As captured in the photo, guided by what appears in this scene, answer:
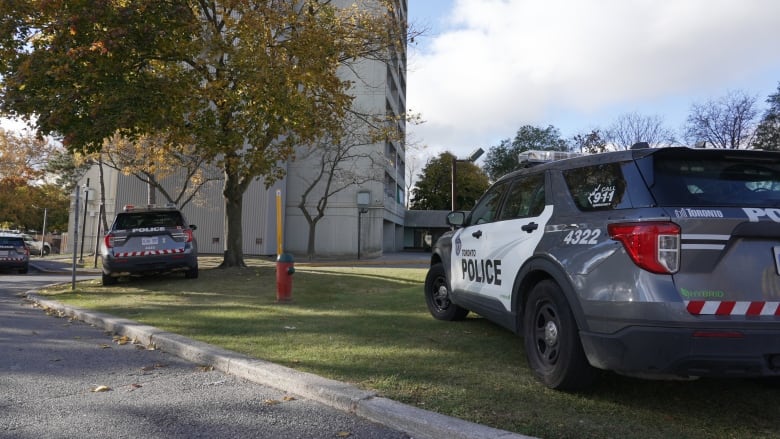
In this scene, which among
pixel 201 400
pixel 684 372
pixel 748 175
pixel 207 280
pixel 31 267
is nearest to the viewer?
pixel 684 372

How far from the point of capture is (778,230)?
11.0 feet

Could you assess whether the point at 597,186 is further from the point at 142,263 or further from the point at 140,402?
the point at 142,263

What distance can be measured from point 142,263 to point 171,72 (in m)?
4.58

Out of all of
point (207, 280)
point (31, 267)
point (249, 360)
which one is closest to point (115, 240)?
point (207, 280)

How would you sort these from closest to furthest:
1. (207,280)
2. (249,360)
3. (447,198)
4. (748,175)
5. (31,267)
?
(748,175), (249,360), (207,280), (31,267), (447,198)

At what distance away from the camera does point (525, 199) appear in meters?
5.16

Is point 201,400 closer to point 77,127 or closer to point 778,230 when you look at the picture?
point 778,230

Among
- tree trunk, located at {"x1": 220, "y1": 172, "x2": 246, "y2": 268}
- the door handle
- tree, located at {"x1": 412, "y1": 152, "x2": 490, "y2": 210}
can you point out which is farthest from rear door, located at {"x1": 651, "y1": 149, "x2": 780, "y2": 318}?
tree, located at {"x1": 412, "y1": 152, "x2": 490, "y2": 210}

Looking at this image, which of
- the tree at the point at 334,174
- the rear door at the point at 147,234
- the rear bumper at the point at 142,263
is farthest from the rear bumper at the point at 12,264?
the tree at the point at 334,174

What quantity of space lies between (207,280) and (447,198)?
4995cm

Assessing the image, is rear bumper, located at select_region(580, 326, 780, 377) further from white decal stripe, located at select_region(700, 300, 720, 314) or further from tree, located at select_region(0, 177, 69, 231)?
tree, located at select_region(0, 177, 69, 231)

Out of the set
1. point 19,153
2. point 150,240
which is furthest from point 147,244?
→ point 19,153

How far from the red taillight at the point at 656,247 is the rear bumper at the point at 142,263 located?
36.9 feet

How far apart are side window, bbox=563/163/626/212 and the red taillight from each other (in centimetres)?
35
